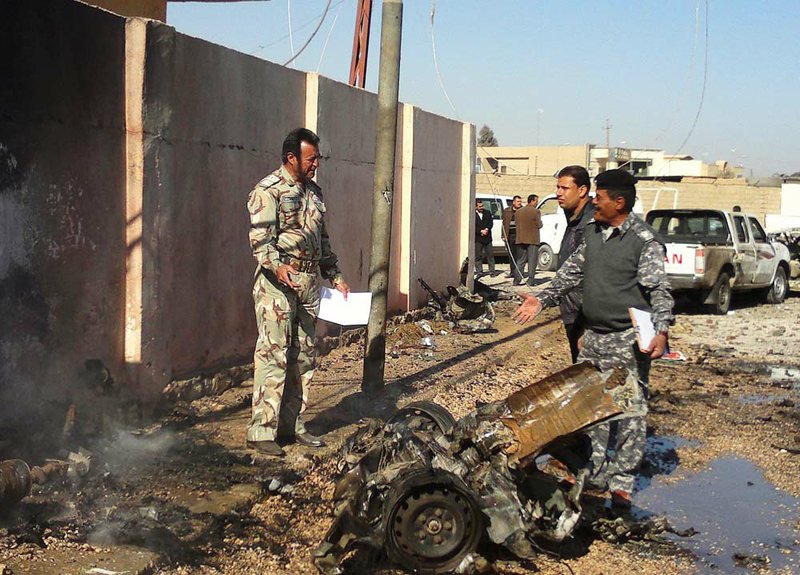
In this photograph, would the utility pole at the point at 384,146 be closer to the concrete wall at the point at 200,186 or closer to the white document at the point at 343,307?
the white document at the point at 343,307

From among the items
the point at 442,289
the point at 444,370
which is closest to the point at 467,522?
the point at 444,370

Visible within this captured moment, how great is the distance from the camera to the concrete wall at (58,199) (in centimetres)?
541

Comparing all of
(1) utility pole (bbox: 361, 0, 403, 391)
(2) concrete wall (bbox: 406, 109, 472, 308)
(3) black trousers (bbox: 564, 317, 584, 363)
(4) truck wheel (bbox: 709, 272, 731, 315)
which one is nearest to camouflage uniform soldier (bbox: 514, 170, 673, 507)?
(3) black trousers (bbox: 564, 317, 584, 363)

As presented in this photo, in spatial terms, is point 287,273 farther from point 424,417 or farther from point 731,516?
point 731,516

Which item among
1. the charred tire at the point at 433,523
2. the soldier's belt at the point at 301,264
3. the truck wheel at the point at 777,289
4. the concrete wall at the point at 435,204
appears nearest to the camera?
the charred tire at the point at 433,523

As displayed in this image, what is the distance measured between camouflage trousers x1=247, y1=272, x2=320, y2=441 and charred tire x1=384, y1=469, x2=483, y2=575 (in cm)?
177

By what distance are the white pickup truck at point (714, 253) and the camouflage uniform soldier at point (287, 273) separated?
9832mm

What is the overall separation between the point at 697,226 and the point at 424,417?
39.4ft

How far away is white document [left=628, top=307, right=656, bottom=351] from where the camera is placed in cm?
520

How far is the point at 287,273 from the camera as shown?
5613mm

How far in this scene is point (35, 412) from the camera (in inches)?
224

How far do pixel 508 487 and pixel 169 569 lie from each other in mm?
1627

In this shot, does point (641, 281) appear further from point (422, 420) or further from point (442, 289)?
point (442, 289)

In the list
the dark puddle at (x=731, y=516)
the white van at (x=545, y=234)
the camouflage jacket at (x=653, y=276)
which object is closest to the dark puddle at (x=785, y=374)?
the dark puddle at (x=731, y=516)
